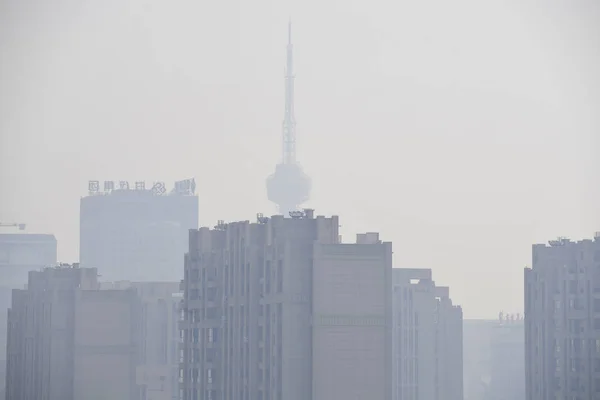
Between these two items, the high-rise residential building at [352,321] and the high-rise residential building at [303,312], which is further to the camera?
the high-rise residential building at [303,312]

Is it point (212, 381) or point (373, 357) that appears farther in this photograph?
point (212, 381)

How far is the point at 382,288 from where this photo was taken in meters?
165

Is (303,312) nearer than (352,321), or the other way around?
(352,321)

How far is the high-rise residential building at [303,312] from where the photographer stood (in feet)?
537

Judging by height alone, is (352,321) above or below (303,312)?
below

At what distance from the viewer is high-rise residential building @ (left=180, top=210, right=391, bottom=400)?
164 metres

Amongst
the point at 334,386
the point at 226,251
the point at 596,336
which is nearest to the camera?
the point at 334,386

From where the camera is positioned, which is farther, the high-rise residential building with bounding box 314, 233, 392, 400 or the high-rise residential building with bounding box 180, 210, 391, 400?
the high-rise residential building with bounding box 180, 210, 391, 400

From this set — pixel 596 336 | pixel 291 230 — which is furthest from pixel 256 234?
pixel 596 336

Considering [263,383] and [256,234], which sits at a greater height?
[256,234]

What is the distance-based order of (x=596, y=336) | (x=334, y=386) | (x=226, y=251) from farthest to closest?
(x=596, y=336), (x=226, y=251), (x=334, y=386)

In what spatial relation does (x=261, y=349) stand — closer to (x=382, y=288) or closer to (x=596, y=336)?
(x=382, y=288)

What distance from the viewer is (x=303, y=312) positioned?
166 m

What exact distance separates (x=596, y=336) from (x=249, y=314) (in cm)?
3896
